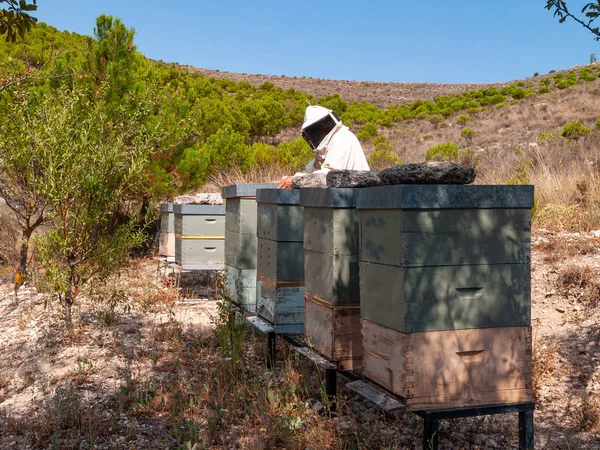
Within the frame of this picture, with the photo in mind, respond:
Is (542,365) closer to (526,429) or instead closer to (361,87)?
(526,429)

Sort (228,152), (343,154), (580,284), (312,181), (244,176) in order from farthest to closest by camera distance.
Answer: (244,176) < (228,152) < (580,284) < (343,154) < (312,181)

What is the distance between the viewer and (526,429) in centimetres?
294

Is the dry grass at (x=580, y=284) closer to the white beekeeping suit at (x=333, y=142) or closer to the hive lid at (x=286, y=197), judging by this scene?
the white beekeeping suit at (x=333, y=142)

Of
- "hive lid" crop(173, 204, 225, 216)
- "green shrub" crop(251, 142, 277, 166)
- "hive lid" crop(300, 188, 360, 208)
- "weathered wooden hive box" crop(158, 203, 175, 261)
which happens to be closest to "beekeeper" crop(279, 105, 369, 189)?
"hive lid" crop(300, 188, 360, 208)

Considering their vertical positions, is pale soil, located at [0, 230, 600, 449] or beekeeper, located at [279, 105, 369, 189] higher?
beekeeper, located at [279, 105, 369, 189]

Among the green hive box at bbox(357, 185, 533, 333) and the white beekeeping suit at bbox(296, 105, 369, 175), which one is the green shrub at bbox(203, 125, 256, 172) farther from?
the green hive box at bbox(357, 185, 533, 333)

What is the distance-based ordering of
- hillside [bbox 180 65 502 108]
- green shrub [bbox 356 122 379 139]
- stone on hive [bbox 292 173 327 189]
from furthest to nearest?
1. hillside [bbox 180 65 502 108]
2. green shrub [bbox 356 122 379 139]
3. stone on hive [bbox 292 173 327 189]

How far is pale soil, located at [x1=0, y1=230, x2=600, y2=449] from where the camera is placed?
3561 mm

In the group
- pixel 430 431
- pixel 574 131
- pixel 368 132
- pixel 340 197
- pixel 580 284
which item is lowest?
pixel 430 431

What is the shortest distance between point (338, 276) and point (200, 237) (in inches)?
193

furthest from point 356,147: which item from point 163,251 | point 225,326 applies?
point 163,251

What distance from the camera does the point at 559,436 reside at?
3607 millimetres

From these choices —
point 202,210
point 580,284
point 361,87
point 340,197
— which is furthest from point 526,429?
point 361,87

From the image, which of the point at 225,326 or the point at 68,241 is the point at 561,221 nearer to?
the point at 225,326
